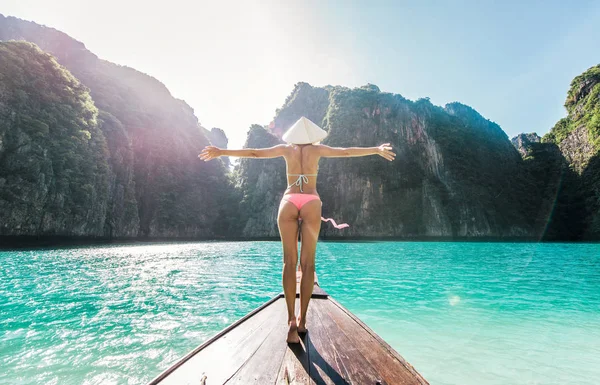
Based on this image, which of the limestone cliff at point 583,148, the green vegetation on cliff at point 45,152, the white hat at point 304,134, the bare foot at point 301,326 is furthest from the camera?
the limestone cliff at point 583,148

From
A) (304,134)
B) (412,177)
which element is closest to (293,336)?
(304,134)

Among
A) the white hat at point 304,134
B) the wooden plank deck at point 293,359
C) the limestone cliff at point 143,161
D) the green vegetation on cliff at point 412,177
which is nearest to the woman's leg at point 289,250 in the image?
the wooden plank deck at point 293,359

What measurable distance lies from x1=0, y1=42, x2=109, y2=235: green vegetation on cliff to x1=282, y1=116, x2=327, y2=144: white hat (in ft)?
140

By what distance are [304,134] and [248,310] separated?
6037 millimetres

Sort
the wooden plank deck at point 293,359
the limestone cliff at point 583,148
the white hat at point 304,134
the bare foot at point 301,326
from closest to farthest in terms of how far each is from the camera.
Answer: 1. the wooden plank deck at point 293,359
2. the bare foot at point 301,326
3. the white hat at point 304,134
4. the limestone cliff at point 583,148

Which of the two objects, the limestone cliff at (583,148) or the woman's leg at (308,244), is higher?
the limestone cliff at (583,148)

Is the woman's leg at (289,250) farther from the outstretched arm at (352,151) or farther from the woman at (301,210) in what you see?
the outstretched arm at (352,151)

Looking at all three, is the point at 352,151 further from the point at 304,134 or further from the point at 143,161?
the point at 143,161

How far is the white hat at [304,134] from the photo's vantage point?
2958 millimetres

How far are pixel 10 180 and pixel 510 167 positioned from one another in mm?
108718

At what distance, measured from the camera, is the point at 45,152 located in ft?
111

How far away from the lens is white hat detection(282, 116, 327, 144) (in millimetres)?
2958

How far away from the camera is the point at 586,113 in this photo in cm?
6022

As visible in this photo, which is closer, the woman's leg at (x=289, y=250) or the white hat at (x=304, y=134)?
the woman's leg at (x=289, y=250)
